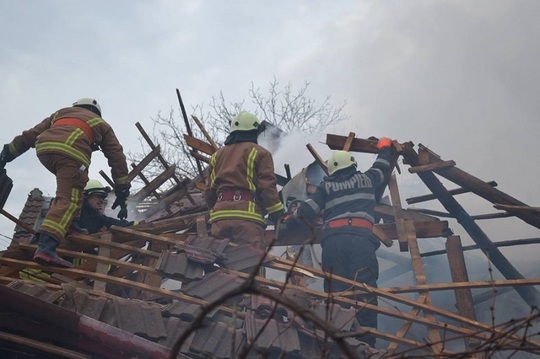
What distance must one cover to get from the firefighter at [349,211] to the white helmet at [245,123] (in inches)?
37.7

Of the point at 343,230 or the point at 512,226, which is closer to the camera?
the point at 343,230

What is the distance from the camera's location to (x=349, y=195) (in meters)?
6.67

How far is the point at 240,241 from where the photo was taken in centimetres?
623

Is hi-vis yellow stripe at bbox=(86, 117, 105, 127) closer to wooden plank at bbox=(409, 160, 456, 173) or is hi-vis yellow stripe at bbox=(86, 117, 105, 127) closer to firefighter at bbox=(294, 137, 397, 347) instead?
firefighter at bbox=(294, 137, 397, 347)

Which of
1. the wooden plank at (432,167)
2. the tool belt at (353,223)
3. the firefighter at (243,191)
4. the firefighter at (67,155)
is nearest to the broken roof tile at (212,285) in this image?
the firefighter at (243,191)

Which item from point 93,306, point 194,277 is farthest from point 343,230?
point 93,306

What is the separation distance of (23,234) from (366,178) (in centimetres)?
774

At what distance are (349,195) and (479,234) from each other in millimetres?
1736

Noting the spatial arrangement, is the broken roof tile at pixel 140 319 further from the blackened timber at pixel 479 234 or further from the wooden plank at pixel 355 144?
the blackened timber at pixel 479 234

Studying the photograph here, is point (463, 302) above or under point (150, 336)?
above

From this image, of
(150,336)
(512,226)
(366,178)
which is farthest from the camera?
(512,226)

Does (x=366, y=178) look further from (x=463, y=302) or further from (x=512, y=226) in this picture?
(x=512, y=226)

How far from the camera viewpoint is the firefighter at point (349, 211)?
6352mm

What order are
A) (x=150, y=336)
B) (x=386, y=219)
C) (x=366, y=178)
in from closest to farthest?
1. (x=150, y=336)
2. (x=366, y=178)
3. (x=386, y=219)
